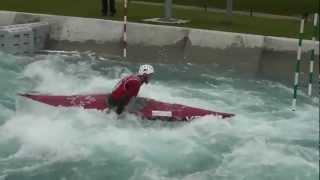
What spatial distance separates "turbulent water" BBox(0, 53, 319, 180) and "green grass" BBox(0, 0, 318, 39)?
2.29 m

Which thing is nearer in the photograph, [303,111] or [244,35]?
[303,111]

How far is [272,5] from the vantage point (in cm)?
2114

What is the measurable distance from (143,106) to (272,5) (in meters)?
12.0

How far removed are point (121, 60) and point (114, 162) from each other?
618 centimetres

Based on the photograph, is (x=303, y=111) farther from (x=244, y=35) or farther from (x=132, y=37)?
(x=132, y=37)

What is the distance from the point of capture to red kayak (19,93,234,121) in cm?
995

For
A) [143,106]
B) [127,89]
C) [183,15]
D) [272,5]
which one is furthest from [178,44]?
[272,5]

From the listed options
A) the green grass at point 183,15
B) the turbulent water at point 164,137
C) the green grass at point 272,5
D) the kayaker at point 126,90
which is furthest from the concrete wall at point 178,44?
the green grass at point 272,5

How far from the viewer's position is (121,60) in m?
14.7

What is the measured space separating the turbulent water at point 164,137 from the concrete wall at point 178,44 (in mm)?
829

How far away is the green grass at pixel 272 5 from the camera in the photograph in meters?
20.1

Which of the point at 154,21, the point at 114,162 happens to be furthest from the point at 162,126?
the point at 154,21

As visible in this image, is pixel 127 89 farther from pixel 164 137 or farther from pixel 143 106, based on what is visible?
pixel 164 137

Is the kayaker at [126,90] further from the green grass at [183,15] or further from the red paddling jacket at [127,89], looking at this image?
the green grass at [183,15]
